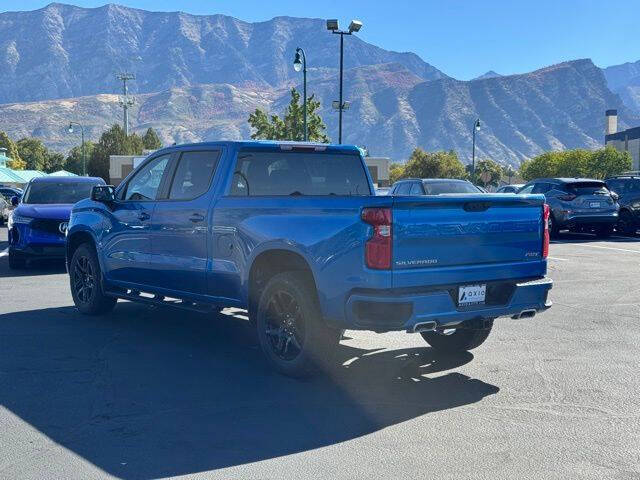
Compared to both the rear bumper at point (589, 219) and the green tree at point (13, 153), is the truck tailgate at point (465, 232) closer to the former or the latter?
the rear bumper at point (589, 219)

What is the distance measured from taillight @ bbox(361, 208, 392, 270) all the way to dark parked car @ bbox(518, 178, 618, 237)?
17.0 metres

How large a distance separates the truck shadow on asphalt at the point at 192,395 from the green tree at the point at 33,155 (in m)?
143

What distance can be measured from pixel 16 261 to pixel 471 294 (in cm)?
1090

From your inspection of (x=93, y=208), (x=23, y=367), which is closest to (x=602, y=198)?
(x=93, y=208)

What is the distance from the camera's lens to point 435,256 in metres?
5.67

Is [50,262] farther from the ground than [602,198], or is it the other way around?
[602,198]

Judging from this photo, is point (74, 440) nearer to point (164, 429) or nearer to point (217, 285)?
point (164, 429)

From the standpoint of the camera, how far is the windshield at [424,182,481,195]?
18688 mm

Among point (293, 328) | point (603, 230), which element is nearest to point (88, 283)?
point (293, 328)

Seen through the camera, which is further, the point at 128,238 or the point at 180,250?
the point at 128,238

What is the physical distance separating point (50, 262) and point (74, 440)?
12.2 metres

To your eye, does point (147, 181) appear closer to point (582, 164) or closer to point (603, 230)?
point (603, 230)

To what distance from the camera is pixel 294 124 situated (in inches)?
2426

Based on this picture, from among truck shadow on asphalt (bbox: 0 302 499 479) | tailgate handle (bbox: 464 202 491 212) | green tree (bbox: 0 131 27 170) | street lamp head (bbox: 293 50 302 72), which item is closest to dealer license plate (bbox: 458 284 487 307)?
tailgate handle (bbox: 464 202 491 212)
